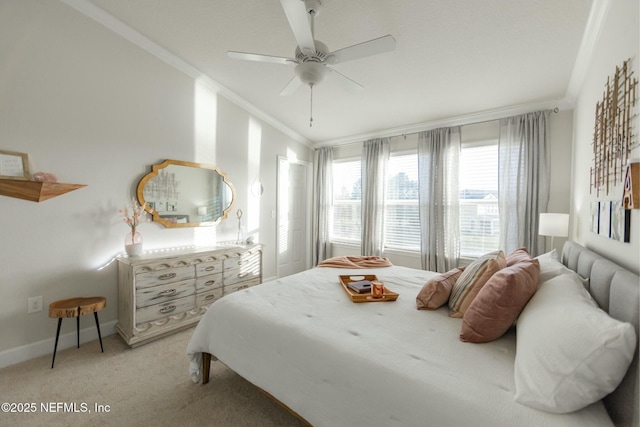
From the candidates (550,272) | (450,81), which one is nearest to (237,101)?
(450,81)

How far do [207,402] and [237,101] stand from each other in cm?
353

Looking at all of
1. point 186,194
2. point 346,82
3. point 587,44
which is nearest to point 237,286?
point 186,194

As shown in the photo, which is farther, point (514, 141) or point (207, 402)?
point (514, 141)

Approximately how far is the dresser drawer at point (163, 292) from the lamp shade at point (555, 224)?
3.68 metres

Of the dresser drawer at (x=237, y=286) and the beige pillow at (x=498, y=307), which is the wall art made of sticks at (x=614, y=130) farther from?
the dresser drawer at (x=237, y=286)

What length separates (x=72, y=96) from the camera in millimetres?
2453

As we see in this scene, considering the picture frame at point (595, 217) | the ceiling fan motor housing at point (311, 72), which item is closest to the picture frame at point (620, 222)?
the picture frame at point (595, 217)

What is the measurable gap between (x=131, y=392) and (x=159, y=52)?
3254 mm

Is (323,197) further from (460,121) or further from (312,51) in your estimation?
(312,51)

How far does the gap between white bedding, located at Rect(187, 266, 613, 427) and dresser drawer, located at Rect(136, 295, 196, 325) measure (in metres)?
0.95

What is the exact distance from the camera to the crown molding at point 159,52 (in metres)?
2.48

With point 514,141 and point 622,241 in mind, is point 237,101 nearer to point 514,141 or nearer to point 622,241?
point 514,141

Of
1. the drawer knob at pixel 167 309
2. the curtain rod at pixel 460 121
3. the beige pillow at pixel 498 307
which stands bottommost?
the drawer knob at pixel 167 309

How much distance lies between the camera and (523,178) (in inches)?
124
